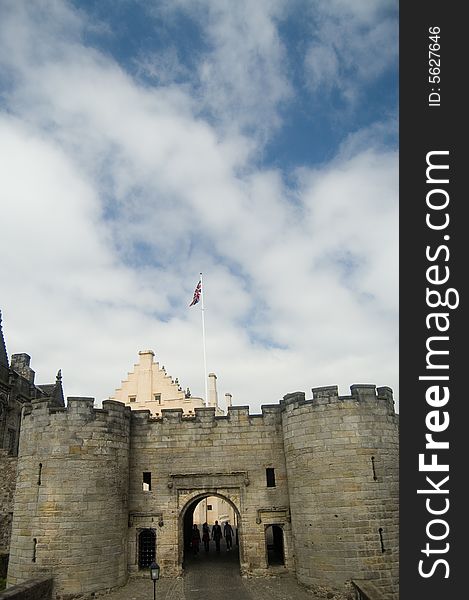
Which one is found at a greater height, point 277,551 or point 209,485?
point 209,485

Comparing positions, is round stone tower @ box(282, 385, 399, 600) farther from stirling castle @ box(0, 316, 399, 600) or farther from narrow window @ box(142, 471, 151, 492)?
narrow window @ box(142, 471, 151, 492)

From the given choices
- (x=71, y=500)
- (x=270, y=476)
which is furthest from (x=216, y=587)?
(x=71, y=500)

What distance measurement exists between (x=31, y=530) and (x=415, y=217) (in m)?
15.7

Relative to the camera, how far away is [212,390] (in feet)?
144

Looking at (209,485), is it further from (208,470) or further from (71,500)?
(71,500)

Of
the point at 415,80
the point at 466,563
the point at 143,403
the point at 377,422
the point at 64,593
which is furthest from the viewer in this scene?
the point at 143,403

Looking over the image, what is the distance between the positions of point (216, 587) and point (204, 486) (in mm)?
3491

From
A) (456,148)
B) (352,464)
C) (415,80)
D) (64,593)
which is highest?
(415,80)

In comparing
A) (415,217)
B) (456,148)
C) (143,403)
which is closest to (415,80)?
(456,148)

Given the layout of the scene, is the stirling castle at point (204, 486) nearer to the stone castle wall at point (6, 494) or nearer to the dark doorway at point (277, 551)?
the stone castle wall at point (6, 494)

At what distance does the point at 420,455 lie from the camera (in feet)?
32.9

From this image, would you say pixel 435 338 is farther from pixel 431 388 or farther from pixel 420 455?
pixel 420 455

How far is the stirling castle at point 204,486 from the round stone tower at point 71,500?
0.12ft

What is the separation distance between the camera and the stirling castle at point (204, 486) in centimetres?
1566
